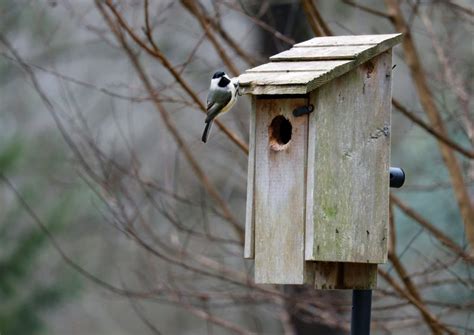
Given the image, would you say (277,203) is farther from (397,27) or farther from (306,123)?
(397,27)

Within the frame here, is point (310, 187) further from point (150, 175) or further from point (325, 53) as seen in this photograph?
point (150, 175)

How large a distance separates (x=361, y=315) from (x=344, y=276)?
1.20 feet

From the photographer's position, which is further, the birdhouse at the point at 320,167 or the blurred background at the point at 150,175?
the blurred background at the point at 150,175

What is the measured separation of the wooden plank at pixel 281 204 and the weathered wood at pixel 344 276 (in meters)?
0.12

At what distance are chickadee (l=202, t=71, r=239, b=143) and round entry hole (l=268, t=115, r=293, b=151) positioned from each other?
0.65 ft

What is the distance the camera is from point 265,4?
6.64 m

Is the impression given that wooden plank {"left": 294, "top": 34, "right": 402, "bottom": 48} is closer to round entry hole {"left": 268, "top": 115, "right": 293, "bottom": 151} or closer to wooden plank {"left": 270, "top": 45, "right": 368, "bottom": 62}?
wooden plank {"left": 270, "top": 45, "right": 368, "bottom": 62}

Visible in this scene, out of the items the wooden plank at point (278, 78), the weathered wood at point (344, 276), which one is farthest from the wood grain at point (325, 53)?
the weathered wood at point (344, 276)

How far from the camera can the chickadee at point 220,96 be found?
421 centimetres

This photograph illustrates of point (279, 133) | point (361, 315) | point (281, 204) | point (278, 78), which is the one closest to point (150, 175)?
point (279, 133)

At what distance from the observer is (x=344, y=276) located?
4355mm

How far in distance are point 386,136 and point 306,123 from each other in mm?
367

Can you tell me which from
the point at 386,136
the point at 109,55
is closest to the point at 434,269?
the point at 386,136

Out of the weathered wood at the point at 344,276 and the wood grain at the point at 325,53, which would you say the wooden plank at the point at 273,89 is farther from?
the weathered wood at the point at 344,276
